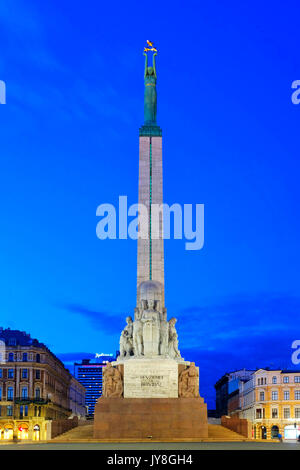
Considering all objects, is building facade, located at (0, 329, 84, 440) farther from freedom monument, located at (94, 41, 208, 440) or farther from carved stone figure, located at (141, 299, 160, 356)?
carved stone figure, located at (141, 299, 160, 356)

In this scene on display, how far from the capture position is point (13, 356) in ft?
246

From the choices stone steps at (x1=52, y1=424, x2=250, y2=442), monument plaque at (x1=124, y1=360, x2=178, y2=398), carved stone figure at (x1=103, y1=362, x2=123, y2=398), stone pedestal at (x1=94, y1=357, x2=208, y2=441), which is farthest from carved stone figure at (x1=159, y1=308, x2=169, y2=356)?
stone steps at (x1=52, y1=424, x2=250, y2=442)

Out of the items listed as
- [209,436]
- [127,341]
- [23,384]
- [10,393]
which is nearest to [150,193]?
[127,341]

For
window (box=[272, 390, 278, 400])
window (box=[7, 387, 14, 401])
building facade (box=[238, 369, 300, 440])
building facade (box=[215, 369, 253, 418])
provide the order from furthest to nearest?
building facade (box=[215, 369, 253, 418]) < window (box=[272, 390, 278, 400]) < building facade (box=[238, 369, 300, 440]) < window (box=[7, 387, 14, 401])

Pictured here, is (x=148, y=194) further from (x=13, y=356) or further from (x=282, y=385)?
(x=282, y=385)

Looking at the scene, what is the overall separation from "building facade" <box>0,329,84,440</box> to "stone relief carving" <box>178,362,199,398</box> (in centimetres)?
3530

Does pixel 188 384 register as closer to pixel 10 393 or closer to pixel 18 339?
pixel 10 393

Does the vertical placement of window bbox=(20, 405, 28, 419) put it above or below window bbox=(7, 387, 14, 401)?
→ below

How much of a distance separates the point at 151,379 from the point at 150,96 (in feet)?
73.2

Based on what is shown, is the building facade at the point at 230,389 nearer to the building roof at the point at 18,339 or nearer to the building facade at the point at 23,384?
the building facade at the point at 23,384

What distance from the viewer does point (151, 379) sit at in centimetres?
3784

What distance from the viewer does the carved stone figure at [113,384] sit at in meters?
37.9

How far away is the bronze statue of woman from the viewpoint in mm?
49306
